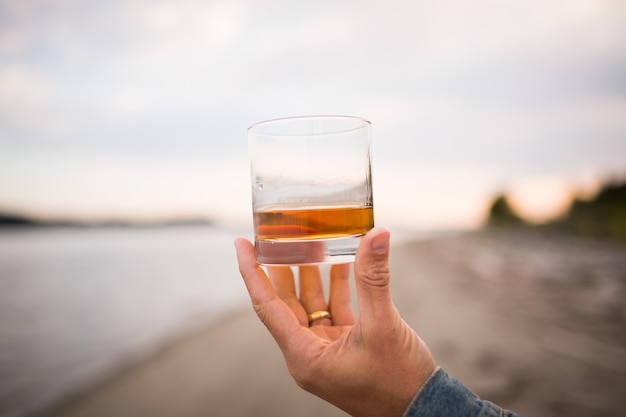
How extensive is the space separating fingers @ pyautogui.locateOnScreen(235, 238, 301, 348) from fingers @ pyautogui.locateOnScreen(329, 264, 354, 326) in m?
0.38

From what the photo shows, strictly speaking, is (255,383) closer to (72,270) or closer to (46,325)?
(46,325)

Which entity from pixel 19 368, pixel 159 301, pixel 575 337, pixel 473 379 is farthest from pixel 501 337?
pixel 159 301

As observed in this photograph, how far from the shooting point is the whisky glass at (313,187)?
5.57 ft

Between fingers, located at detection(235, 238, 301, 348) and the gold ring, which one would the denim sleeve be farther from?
the gold ring

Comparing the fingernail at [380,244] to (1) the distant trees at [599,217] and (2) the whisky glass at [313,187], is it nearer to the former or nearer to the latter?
(2) the whisky glass at [313,187]

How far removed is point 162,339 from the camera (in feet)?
23.8

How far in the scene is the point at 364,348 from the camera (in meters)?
1.59

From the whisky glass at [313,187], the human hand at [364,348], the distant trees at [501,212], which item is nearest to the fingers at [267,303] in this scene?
the human hand at [364,348]

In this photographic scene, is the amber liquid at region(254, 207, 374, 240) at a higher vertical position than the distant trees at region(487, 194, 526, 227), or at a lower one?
higher

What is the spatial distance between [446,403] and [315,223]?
0.76 meters

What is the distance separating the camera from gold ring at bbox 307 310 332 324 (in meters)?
2.13

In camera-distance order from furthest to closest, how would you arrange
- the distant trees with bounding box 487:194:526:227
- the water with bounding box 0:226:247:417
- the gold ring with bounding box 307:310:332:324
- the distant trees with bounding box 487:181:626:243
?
the distant trees with bounding box 487:194:526:227 < the distant trees with bounding box 487:181:626:243 < the water with bounding box 0:226:247:417 < the gold ring with bounding box 307:310:332:324

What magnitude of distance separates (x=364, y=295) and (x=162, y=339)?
6494 mm

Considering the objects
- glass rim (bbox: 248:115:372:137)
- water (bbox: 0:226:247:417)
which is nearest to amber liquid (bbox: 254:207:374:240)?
glass rim (bbox: 248:115:372:137)
